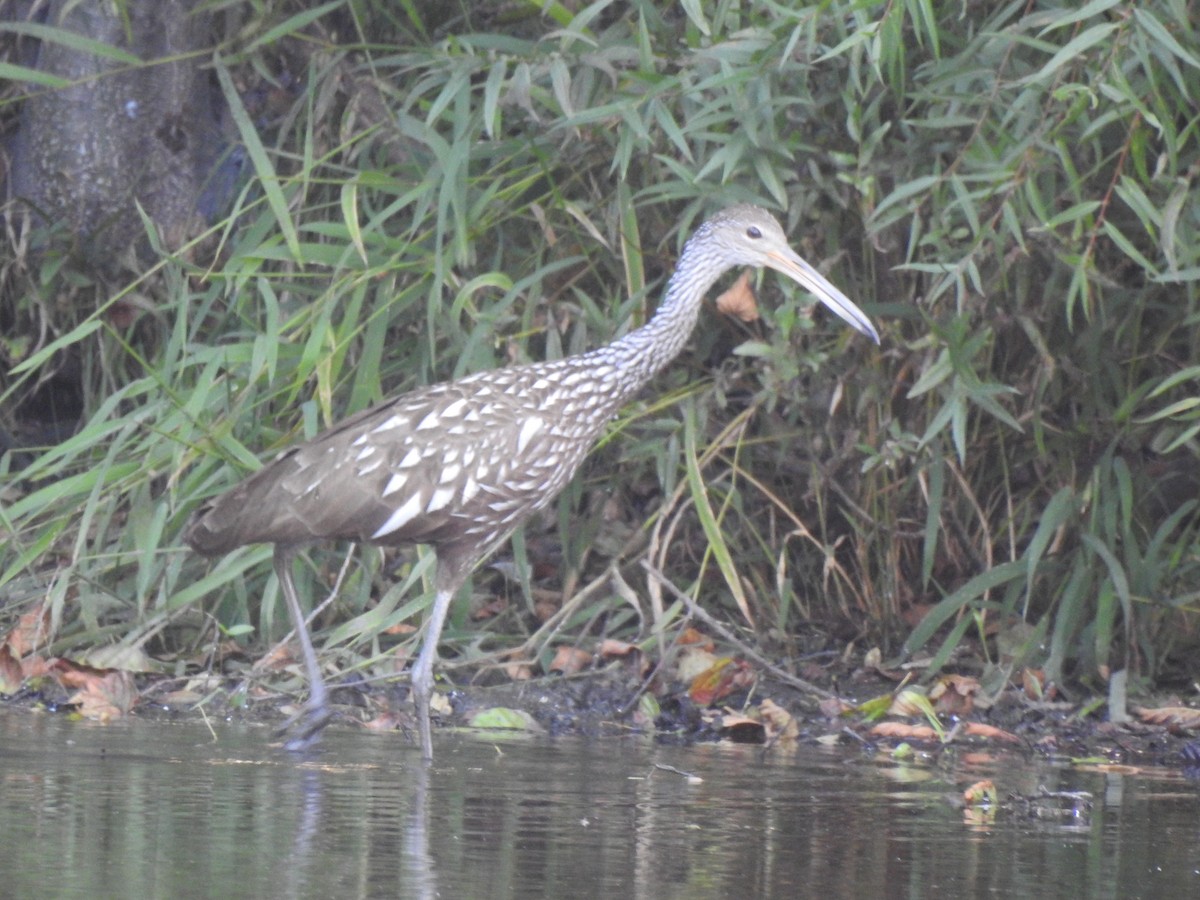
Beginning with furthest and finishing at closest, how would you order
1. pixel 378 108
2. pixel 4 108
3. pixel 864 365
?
pixel 4 108, pixel 378 108, pixel 864 365

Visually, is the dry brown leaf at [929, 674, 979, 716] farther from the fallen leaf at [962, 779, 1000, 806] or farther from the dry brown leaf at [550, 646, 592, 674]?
the fallen leaf at [962, 779, 1000, 806]

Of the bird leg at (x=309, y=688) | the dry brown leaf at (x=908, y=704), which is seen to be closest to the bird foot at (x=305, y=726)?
the bird leg at (x=309, y=688)

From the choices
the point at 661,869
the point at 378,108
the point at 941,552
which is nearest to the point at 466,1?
the point at 378,108

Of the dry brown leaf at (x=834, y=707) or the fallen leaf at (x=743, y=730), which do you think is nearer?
the fallen leaf at (x=743, y=730)

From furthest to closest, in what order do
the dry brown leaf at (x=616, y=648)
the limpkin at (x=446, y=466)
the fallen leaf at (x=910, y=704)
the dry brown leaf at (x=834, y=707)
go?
1. the dry brown leaf at (x=616, y=648)
2. the dry brown leaf at (x=834, y=707)
3. the fallen leaf at (x=910, y=704)
4. the limpkin at (x=446, y=466)

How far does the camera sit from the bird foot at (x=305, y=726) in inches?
225

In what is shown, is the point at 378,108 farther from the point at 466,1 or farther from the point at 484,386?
the point at 484,386

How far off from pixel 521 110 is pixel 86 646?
235 cm

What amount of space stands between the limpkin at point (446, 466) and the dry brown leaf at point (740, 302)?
0.90 ft

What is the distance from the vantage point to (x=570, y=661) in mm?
6762

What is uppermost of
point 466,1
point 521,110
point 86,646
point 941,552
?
point 466,1

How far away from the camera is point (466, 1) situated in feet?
24.5

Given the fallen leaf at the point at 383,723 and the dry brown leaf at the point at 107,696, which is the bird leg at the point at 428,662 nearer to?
the fallen leaf at the point at 383,723

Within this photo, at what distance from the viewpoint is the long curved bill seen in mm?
6223
